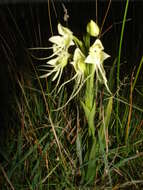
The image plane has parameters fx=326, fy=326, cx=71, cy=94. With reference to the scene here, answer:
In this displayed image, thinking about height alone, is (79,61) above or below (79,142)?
above

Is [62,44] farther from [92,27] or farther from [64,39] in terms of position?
[92,27]

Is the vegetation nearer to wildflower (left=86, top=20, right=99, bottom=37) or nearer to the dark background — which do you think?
wildflower (left=86, top=20, right=99, bottom=37)

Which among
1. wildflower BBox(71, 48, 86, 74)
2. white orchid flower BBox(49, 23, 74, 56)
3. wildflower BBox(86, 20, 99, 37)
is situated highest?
wildflower BBox(86, 20, 99, 37)

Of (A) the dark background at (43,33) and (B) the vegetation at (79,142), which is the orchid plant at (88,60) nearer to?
(B) the vegetation at (79,142)

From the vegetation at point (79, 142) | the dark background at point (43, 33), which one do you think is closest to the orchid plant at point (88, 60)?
the vegetation at point (79, 142)

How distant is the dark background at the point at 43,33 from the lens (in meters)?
1.23

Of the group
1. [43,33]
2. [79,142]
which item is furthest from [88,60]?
[43,33]

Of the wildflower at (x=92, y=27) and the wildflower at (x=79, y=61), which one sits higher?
the wildflower at (x=92, y=27)

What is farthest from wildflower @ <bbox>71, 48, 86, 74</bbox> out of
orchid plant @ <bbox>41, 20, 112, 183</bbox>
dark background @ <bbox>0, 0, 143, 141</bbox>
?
dark background @ <bbox>0, 0, 143, 141</bbox>

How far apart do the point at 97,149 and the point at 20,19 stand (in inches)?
60.8

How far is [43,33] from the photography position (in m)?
1.90

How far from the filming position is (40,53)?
1.54m

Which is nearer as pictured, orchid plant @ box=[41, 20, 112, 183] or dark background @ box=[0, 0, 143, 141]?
orchid plant @ box=[41, 20, 112, 183]

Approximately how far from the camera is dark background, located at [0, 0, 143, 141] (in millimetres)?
1232
